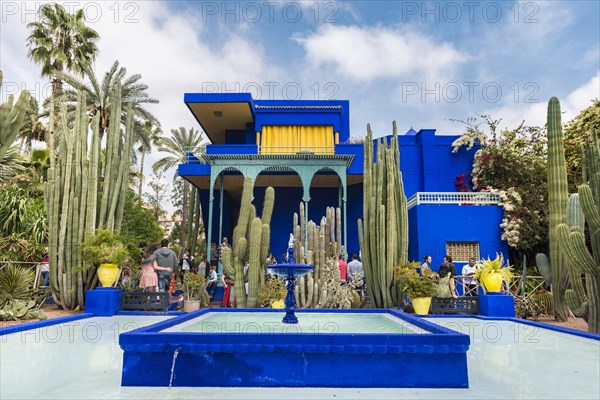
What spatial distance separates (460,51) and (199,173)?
33.1 ft

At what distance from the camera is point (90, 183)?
366 inches

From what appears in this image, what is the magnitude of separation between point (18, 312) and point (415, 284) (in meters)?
7.49

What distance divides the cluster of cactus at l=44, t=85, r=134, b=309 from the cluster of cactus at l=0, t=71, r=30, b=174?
3.87ft

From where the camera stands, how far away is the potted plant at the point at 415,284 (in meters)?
8.55

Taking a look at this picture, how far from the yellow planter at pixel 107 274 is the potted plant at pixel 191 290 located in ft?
4.93

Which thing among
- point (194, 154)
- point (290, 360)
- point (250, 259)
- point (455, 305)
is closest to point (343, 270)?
point (455, 305)

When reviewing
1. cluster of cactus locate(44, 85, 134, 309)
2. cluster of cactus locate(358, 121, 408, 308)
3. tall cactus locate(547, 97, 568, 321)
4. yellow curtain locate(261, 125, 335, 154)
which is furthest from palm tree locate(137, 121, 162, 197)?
tall cactus locate(547, 97, 568, 321)

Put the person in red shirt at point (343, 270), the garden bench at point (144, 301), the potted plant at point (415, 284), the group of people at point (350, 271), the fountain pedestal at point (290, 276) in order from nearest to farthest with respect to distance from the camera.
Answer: the fountain pedestal at point (290, 276)
the potted plant at point (415, 284)
the garden bench at point (144, 301)
the group of people at point (350, 271)
the person in red shirt at point (343, 270)

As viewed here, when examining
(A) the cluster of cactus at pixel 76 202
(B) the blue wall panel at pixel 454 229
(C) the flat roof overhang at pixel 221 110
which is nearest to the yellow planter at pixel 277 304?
(A) the cluster of cactus at pixel 76 202

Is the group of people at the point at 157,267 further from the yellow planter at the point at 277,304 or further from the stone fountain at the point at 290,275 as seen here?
the stone fountain at the point at 290,275

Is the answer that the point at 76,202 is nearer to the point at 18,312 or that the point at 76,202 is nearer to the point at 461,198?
the point at 18,312

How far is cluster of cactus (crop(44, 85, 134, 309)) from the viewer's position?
358 inches

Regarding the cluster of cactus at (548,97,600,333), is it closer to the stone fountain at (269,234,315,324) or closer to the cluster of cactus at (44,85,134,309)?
the stone fountain at (269,234,315,324)

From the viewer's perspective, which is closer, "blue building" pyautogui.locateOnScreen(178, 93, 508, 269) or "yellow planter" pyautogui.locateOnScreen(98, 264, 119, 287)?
"yellow planter" pyautogui.locateOnScreen(98, 264, 119, 287)
